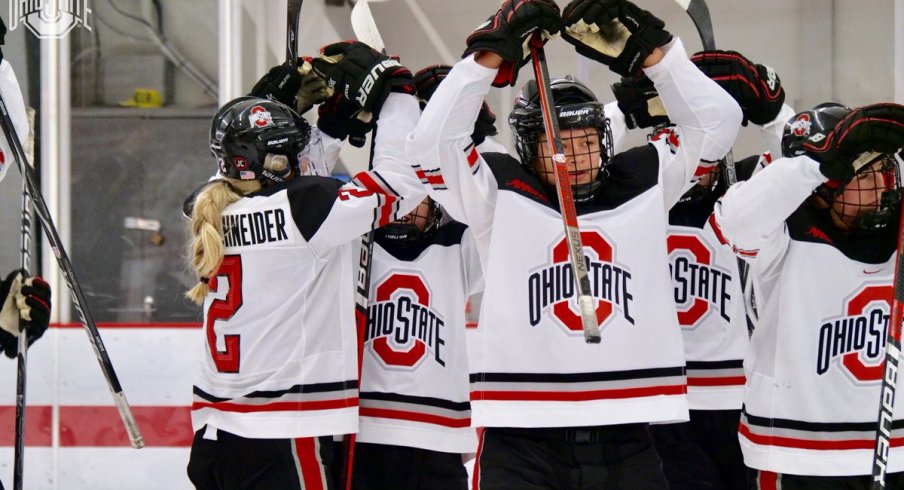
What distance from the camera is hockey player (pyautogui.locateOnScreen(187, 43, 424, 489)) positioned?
260cm

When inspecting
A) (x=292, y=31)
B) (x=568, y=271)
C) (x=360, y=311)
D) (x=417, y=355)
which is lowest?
(x=417, y=355)

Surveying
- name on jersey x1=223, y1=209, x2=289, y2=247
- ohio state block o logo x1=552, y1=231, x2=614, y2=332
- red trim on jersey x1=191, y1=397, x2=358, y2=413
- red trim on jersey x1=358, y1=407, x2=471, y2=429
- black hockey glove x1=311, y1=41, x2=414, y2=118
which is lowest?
red trim on jersey x1=358, y1=407, x2=471, y2=429

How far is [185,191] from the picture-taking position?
4.14 metres

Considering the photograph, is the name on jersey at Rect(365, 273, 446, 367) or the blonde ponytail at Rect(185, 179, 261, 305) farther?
the name on jersey at Rect(365, 273, 446, 367)

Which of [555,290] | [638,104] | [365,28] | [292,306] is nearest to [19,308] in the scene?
[292,306]

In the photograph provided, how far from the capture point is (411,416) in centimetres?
283

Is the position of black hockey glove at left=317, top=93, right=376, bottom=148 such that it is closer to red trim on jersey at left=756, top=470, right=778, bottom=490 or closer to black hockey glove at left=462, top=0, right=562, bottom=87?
black hockey glove at left=462, top=0, right=562, bottom=87

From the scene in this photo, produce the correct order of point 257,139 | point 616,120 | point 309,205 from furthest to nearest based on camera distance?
point 616,120
point 257,139
point 309,205

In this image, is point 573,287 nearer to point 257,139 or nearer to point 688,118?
point 688,118

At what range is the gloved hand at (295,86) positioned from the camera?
305cm

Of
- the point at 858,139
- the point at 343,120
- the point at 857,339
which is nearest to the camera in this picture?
the point at 858,139

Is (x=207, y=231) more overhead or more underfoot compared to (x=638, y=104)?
more underfoot

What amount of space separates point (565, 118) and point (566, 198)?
0.25 metres

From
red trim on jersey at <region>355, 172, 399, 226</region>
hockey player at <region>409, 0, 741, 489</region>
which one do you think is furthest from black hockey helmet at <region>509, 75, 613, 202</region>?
red trim on jersey at <region>355, 172, 399, 226</region>
